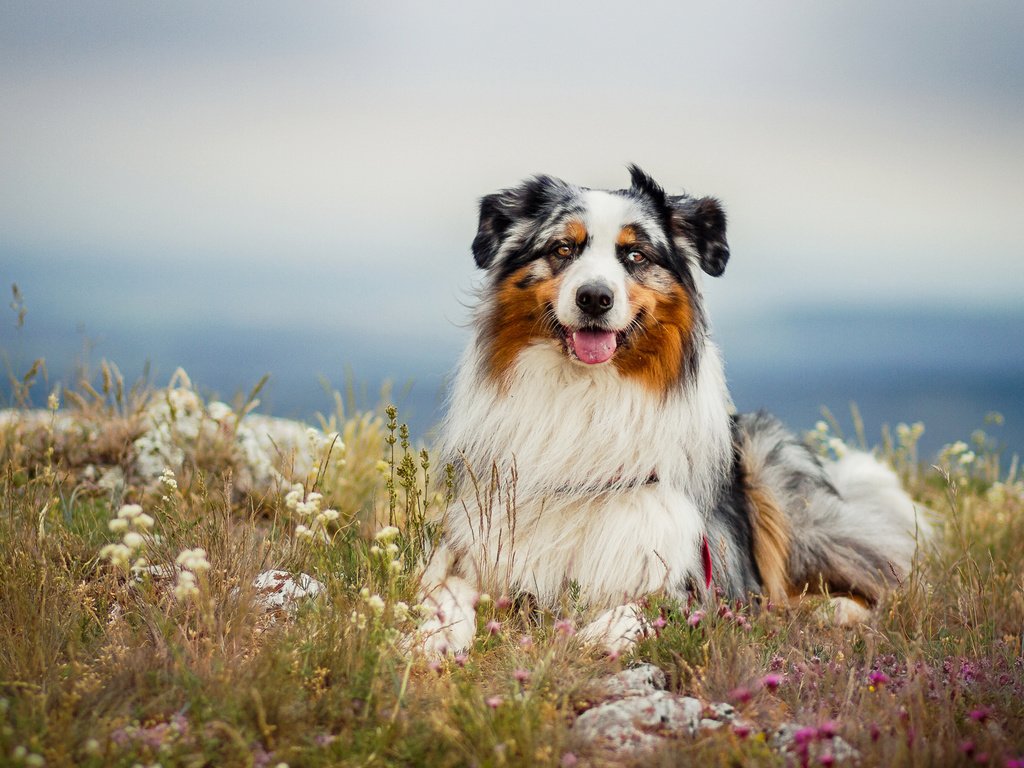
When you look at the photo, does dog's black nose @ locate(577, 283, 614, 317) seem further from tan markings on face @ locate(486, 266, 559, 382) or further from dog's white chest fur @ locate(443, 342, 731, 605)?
dog's white chest fur @ locate(443, 342, 731, 605)

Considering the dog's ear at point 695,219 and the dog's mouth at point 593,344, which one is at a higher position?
the dog's ear at point 695,219

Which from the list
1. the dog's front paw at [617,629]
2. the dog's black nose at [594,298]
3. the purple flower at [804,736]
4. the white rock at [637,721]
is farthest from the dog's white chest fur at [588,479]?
the purple flower at [804,736]

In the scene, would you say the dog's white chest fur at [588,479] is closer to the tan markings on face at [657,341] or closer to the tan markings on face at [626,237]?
the tan markings on face at [657,341]

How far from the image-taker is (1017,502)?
24.2 ft

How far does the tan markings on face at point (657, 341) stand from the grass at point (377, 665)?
105 cm

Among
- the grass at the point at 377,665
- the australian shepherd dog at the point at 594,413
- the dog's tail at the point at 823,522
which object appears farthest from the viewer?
the dog's tail at the point at 823,522

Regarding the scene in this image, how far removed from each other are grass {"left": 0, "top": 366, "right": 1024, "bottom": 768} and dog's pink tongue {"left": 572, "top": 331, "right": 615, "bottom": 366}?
37.2 inches

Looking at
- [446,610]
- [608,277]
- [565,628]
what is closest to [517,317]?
[608,277]

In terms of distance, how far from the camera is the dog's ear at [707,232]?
4.69 meters

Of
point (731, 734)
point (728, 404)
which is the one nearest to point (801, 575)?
point (728, 404)

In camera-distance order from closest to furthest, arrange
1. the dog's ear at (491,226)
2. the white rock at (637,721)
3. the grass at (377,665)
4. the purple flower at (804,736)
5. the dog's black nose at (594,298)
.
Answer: the purple flower at (804,736)
the grass at (377,665)
the white rock at (637,721)
the dog's black nose at (594,298)
the dog's ear at (491,226)

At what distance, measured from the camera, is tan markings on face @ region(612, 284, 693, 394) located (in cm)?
427

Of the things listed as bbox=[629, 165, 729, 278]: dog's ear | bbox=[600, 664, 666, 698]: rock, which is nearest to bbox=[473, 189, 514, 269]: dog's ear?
bbox=[629, 165, 729, 278]: dog's ear

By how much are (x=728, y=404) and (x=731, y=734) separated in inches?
87.3
